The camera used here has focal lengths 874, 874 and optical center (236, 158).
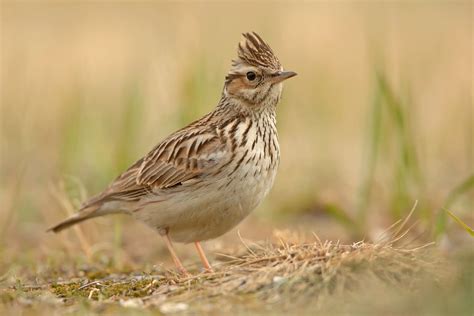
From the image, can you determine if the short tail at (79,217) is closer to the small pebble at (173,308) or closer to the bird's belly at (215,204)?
the bird's belly at (215,204)

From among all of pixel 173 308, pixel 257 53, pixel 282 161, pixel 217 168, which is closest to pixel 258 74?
pixel 257 53

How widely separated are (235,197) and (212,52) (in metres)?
5.11

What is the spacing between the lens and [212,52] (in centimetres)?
1199

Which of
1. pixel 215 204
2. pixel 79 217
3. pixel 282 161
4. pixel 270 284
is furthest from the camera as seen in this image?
pixel 282 161

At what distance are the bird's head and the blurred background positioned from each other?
1455 millimetres

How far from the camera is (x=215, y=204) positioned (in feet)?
23.8

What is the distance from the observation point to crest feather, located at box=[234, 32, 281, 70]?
25.4 ft

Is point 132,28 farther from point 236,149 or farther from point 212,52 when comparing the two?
point 236,149

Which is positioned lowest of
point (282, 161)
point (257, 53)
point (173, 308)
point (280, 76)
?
point (282, 161)

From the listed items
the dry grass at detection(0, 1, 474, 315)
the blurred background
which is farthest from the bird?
the blurred background

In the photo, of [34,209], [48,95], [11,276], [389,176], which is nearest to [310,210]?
[389,176]

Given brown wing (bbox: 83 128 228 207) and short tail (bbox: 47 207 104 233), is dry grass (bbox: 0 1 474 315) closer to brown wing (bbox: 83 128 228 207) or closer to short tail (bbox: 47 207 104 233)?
short tail (bbox: 47 207 104 233)

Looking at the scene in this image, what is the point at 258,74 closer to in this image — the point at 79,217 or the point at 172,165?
the point at 172,165

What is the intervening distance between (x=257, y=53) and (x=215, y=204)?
1.47m
